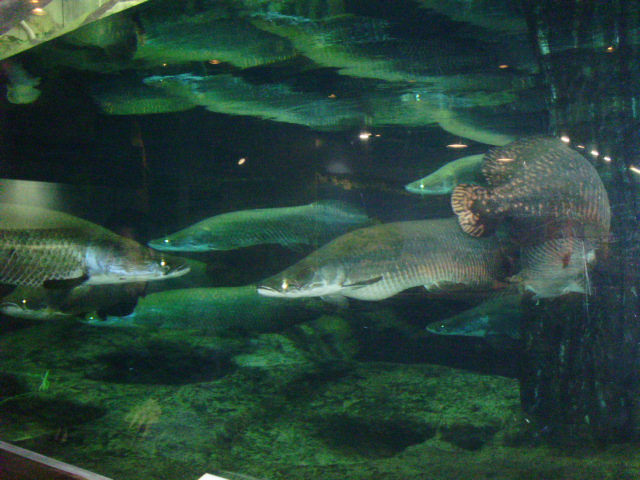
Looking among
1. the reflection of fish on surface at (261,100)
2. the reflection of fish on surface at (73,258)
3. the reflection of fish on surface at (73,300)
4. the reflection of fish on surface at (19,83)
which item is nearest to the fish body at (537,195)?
the reflection of fish on surface at (261,100)

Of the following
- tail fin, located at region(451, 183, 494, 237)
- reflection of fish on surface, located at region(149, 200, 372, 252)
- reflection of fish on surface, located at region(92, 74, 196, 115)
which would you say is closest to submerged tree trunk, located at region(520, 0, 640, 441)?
tail fin, located at region(451, 183, 494, 237)

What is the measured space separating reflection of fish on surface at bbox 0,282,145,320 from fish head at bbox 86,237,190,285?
0.73ft

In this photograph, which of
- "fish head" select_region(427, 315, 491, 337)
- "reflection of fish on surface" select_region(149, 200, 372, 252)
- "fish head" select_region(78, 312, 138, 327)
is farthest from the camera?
"fish head" select_region(78, 312, 138, 327)

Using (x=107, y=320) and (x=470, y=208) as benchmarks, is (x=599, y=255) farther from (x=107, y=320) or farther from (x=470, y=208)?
(x=107, y=320)

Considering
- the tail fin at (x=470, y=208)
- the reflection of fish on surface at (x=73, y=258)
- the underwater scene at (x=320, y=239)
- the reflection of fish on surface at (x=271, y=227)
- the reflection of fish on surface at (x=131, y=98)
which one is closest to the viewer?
the underwater scene at (x=320, y=239)

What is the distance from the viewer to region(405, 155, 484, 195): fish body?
288 cm

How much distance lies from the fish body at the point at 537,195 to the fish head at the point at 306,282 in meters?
1.04

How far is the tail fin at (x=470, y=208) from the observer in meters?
2.76

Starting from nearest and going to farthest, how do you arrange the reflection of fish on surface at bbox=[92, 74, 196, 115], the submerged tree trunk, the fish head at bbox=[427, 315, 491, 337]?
the submerged tree trunk
the fish head at bbox=[427, 315, 491, 337]
the reflection of fish on surface at bbox=[92, 74, 196, 115]

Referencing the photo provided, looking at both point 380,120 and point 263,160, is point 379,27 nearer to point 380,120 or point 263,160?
point 380,120

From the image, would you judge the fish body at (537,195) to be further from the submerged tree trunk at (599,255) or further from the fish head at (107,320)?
the fish head at (107,320)

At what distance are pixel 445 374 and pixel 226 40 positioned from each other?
11.7 ft

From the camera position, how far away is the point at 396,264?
3.12 meters

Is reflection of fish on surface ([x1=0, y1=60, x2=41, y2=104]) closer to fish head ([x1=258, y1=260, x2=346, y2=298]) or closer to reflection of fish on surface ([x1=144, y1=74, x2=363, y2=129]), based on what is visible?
reflection of fish on surface ([x1=144, y1=74, x2=363, y2=129])
